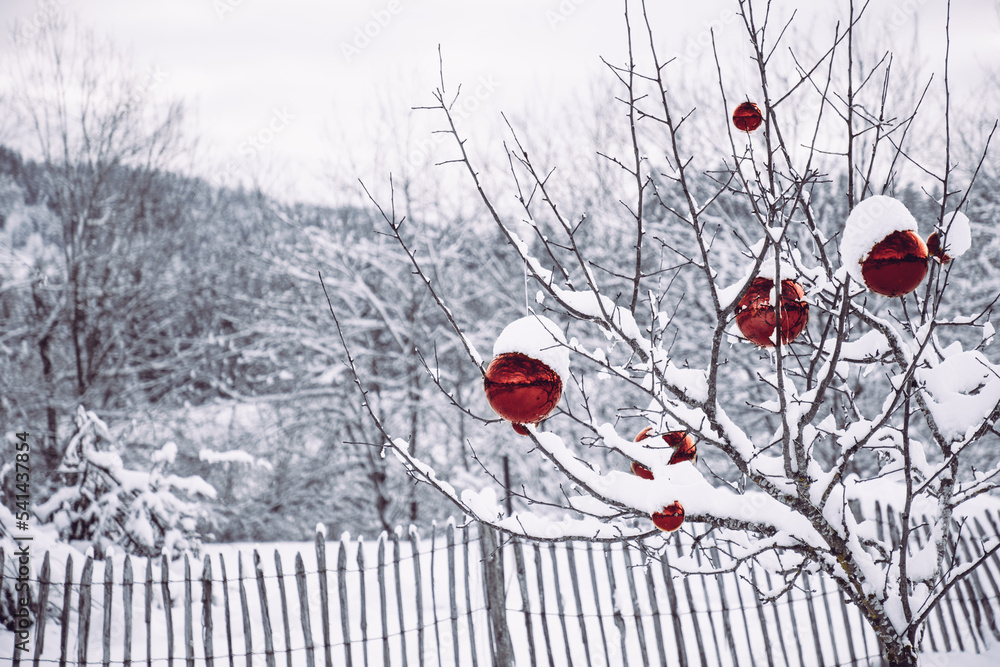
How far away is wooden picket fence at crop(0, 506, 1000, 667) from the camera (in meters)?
3.74

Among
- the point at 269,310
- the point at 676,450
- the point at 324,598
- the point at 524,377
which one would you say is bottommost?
the point at 324,598

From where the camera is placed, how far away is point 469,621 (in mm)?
3920

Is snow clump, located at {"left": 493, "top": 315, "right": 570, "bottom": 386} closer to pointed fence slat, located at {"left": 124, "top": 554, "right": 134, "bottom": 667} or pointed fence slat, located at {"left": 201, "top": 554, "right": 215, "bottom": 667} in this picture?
pointed fence slat, located at {"left": 201, "top": 554, "right": 215, "bottom": 667}

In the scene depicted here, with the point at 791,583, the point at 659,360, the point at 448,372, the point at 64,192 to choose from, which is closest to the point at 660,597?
the point at 791,583

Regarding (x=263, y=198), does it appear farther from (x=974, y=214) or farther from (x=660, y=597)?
(x=974, y=214)

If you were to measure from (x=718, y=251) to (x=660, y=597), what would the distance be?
5.70 meters

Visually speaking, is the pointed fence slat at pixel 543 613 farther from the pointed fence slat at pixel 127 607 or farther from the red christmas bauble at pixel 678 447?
the pointed fence slat at pixel 127 607

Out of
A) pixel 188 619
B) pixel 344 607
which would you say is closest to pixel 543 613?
pixel 344 607

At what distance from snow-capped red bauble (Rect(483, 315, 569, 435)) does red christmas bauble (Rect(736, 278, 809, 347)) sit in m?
0.56

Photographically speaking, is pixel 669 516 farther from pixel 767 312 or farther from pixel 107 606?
pixel 107 606

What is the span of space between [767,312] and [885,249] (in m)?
0.32

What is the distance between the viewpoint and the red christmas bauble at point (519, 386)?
1359 millimetres

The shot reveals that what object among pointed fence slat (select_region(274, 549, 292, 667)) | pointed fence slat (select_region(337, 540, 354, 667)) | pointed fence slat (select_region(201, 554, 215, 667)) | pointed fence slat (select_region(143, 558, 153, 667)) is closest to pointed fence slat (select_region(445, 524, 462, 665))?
pointed fence slat (select_region(337, 540, 354, 667))

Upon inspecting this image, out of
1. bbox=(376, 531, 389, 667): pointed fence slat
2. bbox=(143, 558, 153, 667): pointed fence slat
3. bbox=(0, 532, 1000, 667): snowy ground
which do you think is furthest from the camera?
bbox=(0, 532, 1000, 667): snowy ground
